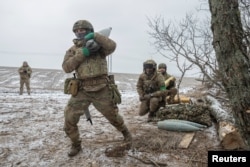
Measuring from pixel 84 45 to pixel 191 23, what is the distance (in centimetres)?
959

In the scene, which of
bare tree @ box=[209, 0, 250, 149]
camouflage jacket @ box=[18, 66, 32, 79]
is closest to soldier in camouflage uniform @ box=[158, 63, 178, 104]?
bare tree @ box=[209, 0, 250, 149]

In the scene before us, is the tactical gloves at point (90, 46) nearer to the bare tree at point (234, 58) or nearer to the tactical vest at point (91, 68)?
the tactical vest at point (91, 68)

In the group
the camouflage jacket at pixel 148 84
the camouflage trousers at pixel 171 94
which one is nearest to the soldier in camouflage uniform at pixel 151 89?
the camouflage jacket at pixel 148 84

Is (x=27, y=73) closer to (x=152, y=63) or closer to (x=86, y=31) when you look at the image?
(x=152, y=63)

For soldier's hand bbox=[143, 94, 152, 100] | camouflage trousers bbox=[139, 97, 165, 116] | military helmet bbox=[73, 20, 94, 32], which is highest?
military helmet bbox=[73, 20, 94, 32]

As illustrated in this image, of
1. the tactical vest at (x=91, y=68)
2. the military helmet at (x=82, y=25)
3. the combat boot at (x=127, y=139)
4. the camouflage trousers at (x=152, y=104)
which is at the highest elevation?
the military helmet at (x=82, y=25)

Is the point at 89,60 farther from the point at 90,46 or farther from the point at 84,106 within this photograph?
the point at 84,106

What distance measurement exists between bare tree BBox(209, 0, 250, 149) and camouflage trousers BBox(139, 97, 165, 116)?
4.05m

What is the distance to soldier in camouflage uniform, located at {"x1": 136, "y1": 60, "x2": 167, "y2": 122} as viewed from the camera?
6684 millimetres

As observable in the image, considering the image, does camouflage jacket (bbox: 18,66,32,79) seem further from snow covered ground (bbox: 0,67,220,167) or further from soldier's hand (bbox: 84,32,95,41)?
soldier's hand (bbox: 84,32,95,41)

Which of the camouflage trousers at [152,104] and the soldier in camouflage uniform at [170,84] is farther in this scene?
the soldier in camouflage uniform at [170,84]

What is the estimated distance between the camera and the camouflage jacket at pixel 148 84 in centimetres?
682

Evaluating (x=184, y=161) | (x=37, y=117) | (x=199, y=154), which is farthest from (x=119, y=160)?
(x=37, y=117)

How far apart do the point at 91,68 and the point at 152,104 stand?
2612 mm
